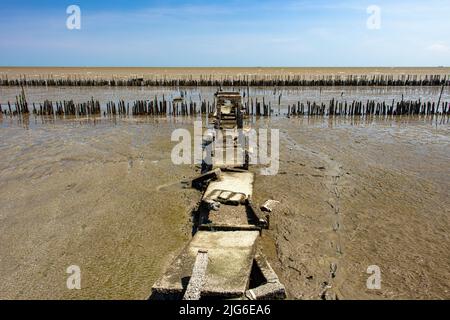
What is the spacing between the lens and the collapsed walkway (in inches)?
203

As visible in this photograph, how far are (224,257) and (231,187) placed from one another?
3.92 meters

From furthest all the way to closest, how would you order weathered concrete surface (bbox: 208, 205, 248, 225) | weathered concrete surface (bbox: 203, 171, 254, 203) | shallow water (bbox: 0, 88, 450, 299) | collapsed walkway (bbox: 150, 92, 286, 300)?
weathered concrete surface (bbox: 203, 171, 254, 203) < weathered concrete surface (bbox: 208, 205, 248, 225) < shallow water (bbox: 0, 88, 450, 299) < collapsed walkway (bbox: 150, 92, 286, 300)

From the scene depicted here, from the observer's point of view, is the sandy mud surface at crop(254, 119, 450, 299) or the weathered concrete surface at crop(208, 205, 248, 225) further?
the weathered concrete surface at crop(208, 205, 248, 225)

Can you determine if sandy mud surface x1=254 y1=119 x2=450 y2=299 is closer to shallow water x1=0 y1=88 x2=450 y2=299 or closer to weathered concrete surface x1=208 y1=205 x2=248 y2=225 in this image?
shallow water x1=0 y1=88 x2=450 y2=299

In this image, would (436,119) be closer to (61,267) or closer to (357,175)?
(357,175)

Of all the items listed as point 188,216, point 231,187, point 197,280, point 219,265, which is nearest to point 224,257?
point 219,265

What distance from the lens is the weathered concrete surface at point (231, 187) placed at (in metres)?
8.97

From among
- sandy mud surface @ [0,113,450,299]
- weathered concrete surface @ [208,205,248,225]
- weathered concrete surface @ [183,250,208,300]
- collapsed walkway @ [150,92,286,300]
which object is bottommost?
sandy mud surface @ [0,113,450,299]

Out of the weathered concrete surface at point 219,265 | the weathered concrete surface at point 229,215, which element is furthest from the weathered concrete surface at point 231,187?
the weathered concrete surface at point 219,265

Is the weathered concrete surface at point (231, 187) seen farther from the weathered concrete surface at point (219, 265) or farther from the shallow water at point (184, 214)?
the weathered concrete surface at point (219, 265)

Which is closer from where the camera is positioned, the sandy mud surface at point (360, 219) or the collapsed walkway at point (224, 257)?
the collapsed walkway at point (224, 257)

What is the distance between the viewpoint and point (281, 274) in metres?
6.35

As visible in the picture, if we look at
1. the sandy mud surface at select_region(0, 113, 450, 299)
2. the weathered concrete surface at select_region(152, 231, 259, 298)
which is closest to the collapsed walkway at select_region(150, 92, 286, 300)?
the weathered concrete surface at select_region(152, 231, 259, 298)

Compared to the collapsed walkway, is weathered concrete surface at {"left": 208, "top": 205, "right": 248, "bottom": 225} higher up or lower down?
lower down
